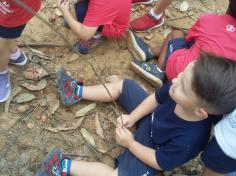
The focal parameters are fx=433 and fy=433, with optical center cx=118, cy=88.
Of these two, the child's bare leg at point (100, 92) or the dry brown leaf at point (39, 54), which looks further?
the dry brown leaf at point (39, 54)

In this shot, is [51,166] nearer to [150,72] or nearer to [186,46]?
[150,72]

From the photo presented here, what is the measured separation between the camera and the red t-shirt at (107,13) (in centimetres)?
235

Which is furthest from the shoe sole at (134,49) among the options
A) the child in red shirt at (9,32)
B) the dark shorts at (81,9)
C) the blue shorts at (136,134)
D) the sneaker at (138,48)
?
the child in red shirt at (9,32)

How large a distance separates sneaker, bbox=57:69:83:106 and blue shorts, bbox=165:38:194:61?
585mm

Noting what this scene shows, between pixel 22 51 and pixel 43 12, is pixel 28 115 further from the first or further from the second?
pixel 43 12

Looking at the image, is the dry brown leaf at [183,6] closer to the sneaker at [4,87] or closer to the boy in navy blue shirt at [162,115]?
the boy in navy blue shirt at [162,115]

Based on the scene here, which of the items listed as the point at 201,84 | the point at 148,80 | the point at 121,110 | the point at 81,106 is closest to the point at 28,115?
the point at 81,106

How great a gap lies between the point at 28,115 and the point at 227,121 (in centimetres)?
104

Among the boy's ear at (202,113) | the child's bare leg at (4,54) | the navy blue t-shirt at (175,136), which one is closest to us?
the boy's ear at (202,113)

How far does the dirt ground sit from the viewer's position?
212 cm

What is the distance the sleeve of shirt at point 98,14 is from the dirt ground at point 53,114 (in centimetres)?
23

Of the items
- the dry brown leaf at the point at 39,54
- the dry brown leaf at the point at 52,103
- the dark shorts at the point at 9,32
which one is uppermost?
the dark shorts at the point at 9,32

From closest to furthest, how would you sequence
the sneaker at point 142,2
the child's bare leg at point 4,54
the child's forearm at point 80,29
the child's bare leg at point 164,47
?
the child's bare leg at point 4,54 → the child's forearm at point 80,29 → the child's bare leg at point 164,47 → the sneaker at point 142,2

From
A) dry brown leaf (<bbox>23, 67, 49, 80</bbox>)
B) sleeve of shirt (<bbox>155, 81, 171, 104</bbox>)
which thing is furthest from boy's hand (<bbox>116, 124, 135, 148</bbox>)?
dry brown leaf (<bbox>23, 67, 49, 80</bbox>)
